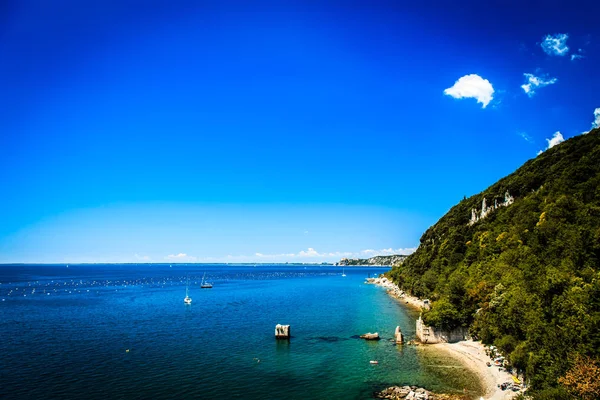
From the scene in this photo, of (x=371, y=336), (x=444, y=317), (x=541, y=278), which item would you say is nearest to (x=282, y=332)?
(x=371, y=336)

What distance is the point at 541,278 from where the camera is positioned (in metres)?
37.8

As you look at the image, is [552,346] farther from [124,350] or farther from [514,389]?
[124,350]

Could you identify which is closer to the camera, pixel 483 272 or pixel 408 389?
pixel 408 389

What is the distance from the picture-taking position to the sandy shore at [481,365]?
31719 mm

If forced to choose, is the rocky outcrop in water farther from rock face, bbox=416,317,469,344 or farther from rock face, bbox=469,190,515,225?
rock face, bbox=469,190,515,225

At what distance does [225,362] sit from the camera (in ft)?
142

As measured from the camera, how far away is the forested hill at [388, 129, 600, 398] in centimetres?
2722

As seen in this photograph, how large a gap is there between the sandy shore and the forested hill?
2029 mm

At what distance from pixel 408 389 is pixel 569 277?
17696 mm

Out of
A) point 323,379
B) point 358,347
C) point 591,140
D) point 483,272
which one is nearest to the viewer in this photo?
point 323,379

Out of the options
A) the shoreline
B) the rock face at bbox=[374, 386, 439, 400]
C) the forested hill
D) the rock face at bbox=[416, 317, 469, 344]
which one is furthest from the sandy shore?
the rock face at bbox=[374, 386, 439, 400]

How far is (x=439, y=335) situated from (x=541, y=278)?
56.9 feet

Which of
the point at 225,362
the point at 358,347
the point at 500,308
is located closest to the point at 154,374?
the point at 225,362

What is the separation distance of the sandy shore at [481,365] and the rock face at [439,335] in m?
1.15
